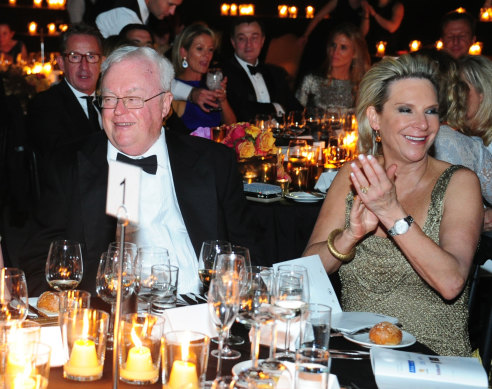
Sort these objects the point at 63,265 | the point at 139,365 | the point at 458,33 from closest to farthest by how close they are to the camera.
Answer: the point at 139,365 < the point at 63,265 < the point at 458,33

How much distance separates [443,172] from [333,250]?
21.8 inches

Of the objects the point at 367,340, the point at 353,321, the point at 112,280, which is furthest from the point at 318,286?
the point at 112,280

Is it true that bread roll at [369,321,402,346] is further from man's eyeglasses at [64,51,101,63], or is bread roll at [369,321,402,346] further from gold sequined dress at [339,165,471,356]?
man's eyeglasses at [64,51,101,63]

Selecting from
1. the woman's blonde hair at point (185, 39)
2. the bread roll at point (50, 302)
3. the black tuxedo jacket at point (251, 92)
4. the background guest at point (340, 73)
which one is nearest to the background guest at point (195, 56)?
the woman's blonde hair at point (185, 39)

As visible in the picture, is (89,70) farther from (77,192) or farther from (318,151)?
(77,192)

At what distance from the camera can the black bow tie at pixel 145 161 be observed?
9.88ft

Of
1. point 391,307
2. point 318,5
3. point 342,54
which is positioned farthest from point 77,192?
point 318,5

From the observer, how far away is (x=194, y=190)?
3092 mm

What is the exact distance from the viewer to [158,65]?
304cm

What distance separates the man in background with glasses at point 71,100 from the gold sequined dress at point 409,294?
2.67 m

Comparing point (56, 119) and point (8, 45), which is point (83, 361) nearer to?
point (56, 119)

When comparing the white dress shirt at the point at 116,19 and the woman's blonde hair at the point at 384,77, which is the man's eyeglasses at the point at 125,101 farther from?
the white dress shirt at the point at 116,19

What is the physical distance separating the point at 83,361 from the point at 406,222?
1.34m

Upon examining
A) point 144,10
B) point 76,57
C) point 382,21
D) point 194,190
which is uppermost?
point 382,21
